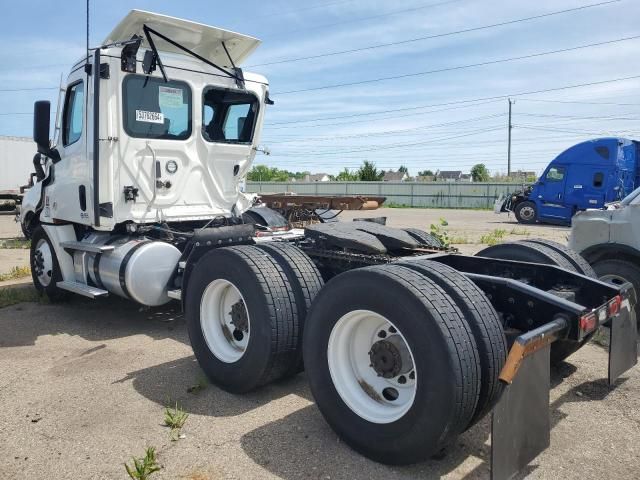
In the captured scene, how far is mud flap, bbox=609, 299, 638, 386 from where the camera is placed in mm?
3641

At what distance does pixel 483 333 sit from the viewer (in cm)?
295

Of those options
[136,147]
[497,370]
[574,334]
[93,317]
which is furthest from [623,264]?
[93,317]

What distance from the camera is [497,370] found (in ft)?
9.72

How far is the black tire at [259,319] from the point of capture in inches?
155

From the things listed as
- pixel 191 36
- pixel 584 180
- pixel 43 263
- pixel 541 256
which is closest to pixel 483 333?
pixel 541 256

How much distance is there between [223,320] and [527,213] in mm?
21034

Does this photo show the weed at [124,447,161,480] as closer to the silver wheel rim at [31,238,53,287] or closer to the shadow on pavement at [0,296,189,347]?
the shadow on pavement at [0,296,189,347]

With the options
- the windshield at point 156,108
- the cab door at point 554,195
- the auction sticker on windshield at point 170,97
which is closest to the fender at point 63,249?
→ the windshield at point 156,108

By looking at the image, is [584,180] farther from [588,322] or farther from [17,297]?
[588,322]

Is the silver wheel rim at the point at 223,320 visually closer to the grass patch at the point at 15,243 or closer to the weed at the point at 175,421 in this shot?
the weed at the point at 175,421

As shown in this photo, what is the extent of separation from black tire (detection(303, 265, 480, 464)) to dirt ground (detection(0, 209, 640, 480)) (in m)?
0.18

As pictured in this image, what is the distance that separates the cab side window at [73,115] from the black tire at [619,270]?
5864 millimetres

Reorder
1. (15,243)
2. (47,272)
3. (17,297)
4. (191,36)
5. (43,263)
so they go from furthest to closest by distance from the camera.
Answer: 1. (15,243)
2. (17,297)
3. (43,263)
4. (47,272)
5. (191,36)

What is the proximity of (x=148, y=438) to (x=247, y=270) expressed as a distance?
1.29 metres
